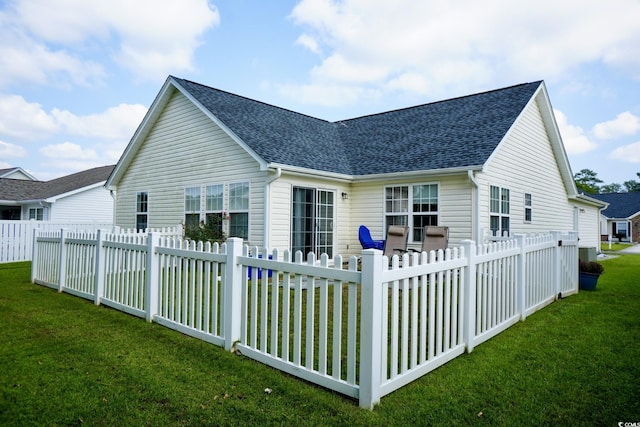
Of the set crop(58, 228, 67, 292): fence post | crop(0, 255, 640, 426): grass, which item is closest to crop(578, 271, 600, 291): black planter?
crop(0, 255, 640, 426): grass

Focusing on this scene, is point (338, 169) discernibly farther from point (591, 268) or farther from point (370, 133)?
point (591, 268)

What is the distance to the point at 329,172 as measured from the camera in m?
9.96

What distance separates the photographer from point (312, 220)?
10023 millimetres

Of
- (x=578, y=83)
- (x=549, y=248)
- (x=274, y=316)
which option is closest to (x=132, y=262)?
(x=274, y=316)

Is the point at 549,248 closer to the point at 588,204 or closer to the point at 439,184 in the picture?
the point at 439,184

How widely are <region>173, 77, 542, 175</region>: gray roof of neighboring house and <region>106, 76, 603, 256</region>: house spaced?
54 millimetres

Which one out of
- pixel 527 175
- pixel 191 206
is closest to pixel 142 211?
pixel 191 206

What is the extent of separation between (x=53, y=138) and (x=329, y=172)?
30249mm

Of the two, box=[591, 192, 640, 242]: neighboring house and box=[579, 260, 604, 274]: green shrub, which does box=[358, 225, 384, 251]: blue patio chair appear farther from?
box=[591, 192, 640, 242]: neighboring house

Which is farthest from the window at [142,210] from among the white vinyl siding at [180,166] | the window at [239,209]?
the window at [239,209]

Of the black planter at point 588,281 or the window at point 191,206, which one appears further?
the window at point 191,206

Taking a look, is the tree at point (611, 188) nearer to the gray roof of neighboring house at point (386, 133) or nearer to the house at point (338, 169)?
the house at point (338, 169)

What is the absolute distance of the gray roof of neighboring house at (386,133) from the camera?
9461 millimetres

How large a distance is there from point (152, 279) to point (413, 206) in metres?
7.06
